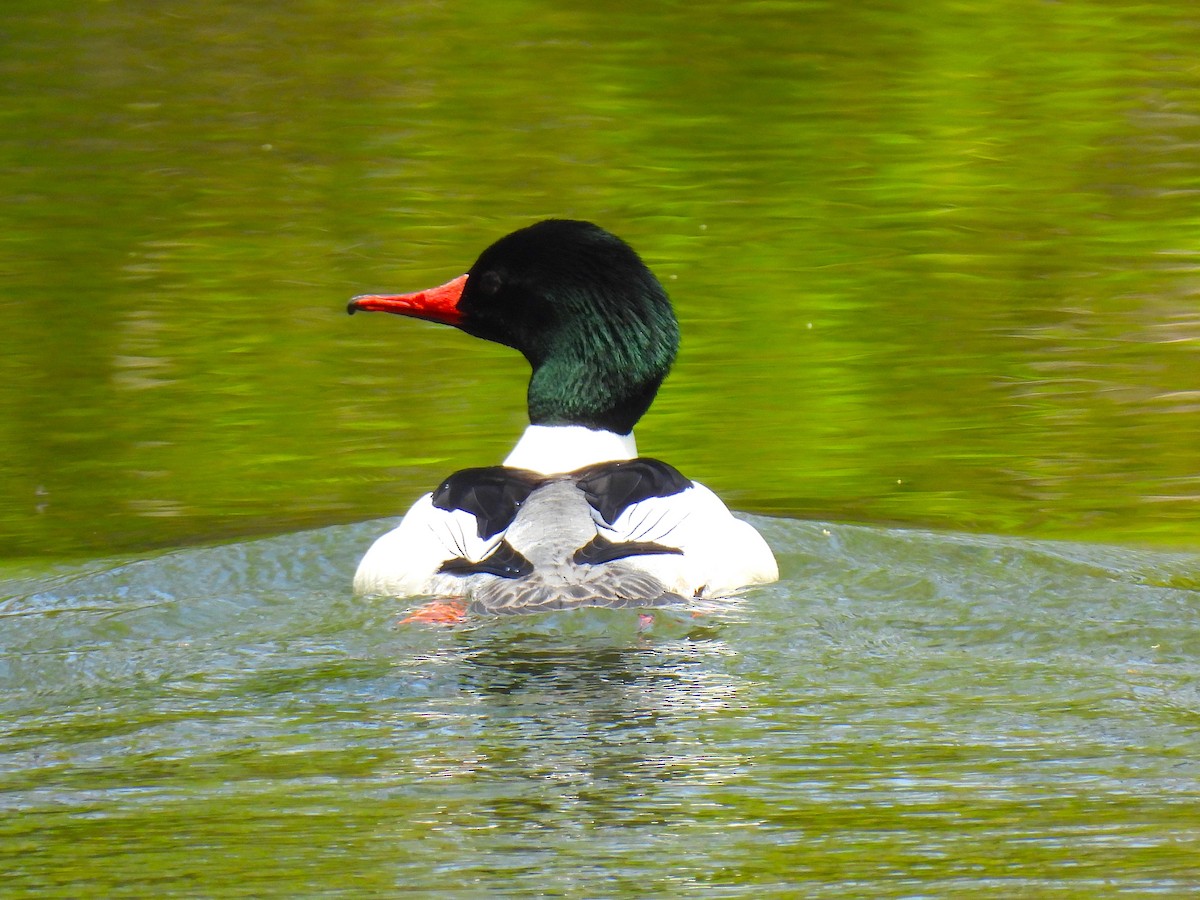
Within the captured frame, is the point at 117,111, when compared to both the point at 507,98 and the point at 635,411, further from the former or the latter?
the point at 635,411

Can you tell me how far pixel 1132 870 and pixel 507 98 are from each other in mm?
10090

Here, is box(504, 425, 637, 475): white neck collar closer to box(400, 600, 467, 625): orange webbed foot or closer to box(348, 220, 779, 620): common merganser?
box(348, 220, 779, 620): common merganser

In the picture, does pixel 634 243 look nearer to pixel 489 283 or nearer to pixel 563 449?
pixel 489 283

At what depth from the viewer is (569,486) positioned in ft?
18.7

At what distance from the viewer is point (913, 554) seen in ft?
20.8

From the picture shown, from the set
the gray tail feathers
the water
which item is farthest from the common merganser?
the water

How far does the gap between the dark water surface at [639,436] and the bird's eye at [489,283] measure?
97cm

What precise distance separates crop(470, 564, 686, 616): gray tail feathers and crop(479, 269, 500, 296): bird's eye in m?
1.59

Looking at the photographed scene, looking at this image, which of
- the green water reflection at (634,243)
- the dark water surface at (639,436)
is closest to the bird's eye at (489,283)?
the dark water surface at (639,436)

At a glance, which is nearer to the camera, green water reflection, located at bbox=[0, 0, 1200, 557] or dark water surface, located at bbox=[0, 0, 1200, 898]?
dark water surface, located at bbox=[0, 0, 1200, 898]

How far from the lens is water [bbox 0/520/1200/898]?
11.1ft

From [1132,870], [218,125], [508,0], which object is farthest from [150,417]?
[508,0]

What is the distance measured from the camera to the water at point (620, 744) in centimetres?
338

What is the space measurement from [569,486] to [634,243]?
4.63 meters
